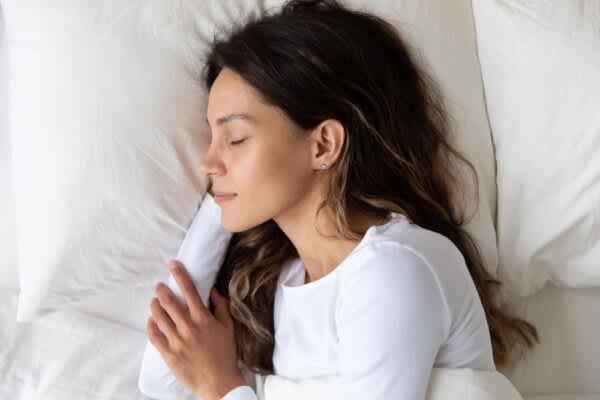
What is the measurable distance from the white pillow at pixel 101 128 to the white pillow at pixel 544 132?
0.53 metres

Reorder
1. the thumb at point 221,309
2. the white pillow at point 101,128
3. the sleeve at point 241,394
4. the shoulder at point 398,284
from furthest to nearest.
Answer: the thumb at point 221,309
the sleeve at point 241,394
the white pillow at point 101,128
the shoulder at point 398,284

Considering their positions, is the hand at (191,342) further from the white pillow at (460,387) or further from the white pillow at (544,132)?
the white pillow at (544,132)

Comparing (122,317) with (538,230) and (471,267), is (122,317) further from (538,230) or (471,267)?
(538,230)

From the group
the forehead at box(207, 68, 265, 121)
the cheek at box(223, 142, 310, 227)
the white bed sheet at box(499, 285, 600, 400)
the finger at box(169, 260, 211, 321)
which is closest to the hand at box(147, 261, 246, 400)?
the finger at box(169, 260, 211, 321)

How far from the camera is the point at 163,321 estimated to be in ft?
3.59

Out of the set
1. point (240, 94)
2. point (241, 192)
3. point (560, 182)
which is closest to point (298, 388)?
→ point (241, 192)

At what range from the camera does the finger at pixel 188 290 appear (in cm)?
108

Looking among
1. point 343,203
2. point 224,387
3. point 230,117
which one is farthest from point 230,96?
point 224,387

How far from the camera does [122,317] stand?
119cm

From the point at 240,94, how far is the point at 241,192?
162 mm

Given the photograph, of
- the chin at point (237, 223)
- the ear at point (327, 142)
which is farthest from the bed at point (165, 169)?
the ear at point (327, 142)

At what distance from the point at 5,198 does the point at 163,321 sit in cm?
42

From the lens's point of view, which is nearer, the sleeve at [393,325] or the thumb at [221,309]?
the sleeve at [393,325]

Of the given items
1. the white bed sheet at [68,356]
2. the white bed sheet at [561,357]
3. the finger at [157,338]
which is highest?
the finger at [157,338]
